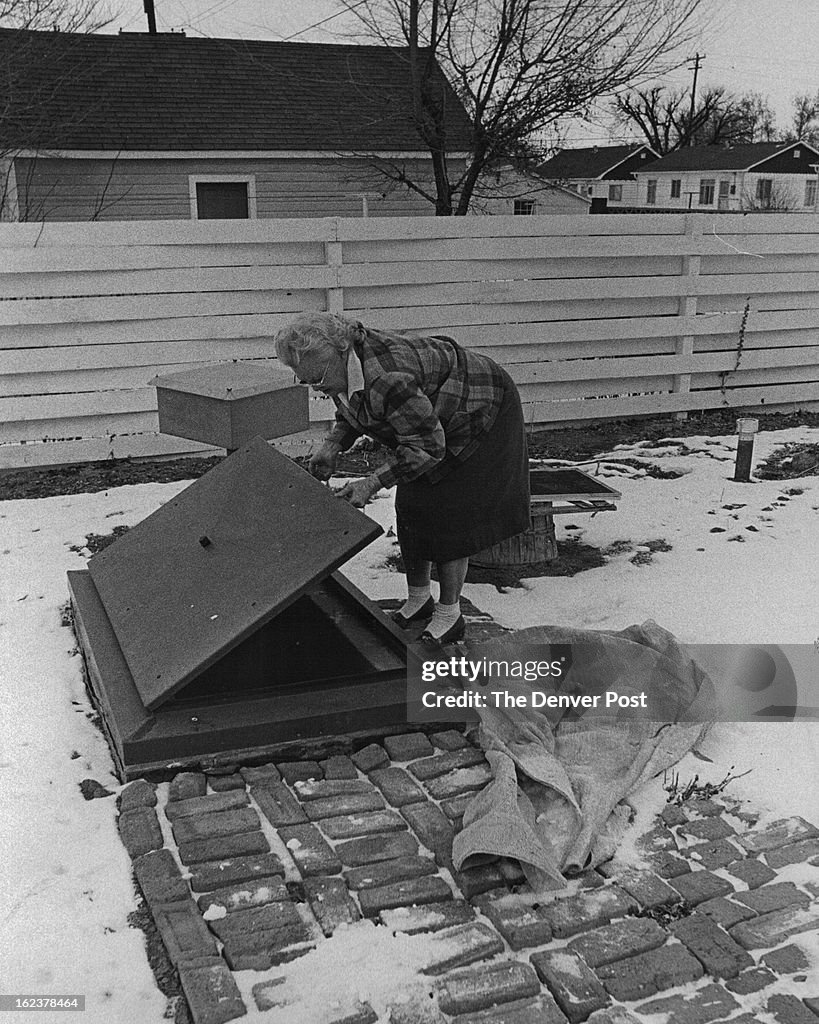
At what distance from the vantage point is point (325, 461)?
3939 millimetres

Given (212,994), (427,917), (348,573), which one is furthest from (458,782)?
(348,573)

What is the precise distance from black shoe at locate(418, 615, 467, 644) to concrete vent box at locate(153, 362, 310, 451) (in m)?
1.20

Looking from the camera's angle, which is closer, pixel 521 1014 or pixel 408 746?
pixel 521 1014

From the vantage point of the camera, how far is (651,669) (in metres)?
3.62

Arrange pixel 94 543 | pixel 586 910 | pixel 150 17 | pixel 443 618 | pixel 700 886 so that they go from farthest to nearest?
pixel 150 17, pixel 94 543, pixel 443 618, pixel 700 886, pixel 586 910

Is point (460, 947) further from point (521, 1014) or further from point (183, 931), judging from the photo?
point (183, 931)

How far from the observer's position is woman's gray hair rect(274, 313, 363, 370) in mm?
3330

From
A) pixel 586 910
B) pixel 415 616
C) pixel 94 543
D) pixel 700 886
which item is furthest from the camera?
pixel 94 543

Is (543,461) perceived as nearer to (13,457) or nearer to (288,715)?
(13,457)

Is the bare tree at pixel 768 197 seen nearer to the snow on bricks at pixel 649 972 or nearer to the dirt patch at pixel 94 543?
the dirt patch at pixel 94 543

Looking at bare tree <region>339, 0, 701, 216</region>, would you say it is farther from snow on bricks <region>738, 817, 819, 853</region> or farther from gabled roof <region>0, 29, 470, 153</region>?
snow on bricks <region>738, 817, 819, 853</region>

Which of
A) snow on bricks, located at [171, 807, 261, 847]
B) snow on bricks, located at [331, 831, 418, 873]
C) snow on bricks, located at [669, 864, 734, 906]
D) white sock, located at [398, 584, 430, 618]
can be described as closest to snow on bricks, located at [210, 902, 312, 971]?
snow on bricks, located at [331, 831, 418, 873]

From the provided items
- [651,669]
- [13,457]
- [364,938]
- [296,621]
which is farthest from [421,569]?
[13,457]

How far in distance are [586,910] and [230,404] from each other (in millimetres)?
2713
